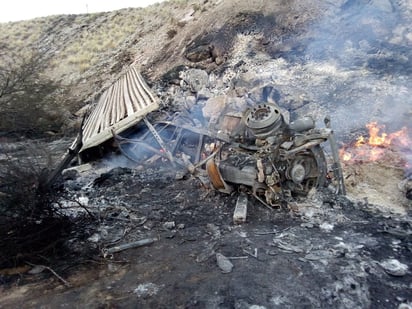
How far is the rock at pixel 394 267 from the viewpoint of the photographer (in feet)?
13.6

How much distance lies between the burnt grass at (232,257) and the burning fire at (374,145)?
1913 millimetres

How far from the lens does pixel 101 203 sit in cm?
656

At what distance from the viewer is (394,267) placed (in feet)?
13.9

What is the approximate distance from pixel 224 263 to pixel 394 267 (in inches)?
74.0

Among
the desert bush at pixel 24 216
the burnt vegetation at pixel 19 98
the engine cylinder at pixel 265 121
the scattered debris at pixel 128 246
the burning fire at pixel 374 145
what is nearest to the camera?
the desert bush at pixel 24 216

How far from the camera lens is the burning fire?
24.7ft

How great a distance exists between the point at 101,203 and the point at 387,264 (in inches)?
175

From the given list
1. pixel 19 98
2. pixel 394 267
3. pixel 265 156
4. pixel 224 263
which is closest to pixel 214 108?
pixel 265 156

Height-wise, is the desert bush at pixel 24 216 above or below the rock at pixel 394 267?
above

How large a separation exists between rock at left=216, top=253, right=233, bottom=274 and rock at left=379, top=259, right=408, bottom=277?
5.60 feet

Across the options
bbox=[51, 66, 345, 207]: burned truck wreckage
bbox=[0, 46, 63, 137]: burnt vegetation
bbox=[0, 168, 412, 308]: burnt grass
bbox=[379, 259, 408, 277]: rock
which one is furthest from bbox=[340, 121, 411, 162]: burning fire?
bbox=[0, 46, 63, 137]: burnt vegetation

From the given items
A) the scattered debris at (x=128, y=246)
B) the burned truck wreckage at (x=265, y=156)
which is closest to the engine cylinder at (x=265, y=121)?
the burned truck wreckage at (x=265, y=156)

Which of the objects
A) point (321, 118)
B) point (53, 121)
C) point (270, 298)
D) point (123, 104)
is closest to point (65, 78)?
point (53, 121)

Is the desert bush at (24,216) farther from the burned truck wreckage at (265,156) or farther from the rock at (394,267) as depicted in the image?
the rock at (394,267)
